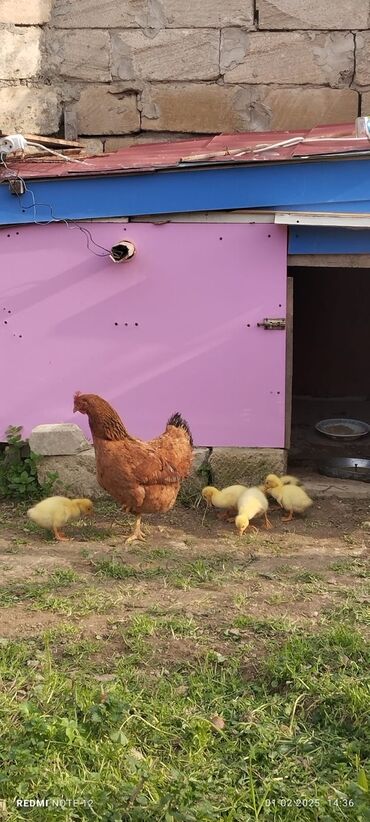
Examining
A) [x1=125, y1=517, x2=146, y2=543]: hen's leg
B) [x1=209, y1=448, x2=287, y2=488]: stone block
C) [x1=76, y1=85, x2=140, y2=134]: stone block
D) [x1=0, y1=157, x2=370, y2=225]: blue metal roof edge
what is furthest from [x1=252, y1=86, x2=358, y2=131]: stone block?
[x1=125, y1=517, x2=146, y2=543]: hen's leg

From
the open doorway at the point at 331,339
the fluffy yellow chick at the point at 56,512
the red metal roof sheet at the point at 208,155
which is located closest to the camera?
the fluffy yellow chick at the point at 56,512

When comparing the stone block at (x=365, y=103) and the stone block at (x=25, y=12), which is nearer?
the stone block at (x=25, y=12)

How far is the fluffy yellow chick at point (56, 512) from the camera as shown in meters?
5.47

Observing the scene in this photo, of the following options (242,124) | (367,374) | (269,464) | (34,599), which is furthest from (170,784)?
(367,374)

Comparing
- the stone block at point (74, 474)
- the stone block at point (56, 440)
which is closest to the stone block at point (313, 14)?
the stone block at point (56, 440)

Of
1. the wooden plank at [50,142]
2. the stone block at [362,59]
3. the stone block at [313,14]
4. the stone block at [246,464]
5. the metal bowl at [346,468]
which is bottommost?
the metal bowl at [346,468]

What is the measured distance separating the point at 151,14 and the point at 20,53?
1.36 m

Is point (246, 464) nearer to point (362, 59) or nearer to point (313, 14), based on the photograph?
point (362, 59)

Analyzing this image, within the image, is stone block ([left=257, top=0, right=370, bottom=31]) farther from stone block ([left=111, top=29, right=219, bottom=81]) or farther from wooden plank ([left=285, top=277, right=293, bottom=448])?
wooden plank ([left=285, top=277, right=293, bottom=448])

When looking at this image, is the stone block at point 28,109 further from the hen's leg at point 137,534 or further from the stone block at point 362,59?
the hen's leg at point 137,534

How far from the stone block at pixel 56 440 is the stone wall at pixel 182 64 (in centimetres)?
355

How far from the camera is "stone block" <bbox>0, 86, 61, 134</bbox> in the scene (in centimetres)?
796

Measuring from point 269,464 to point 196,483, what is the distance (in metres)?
0.61

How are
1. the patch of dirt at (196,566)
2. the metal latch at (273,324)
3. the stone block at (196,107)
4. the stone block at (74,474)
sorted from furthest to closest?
the stone block at (196,107)
the stone block at (74,474)
the metal latch at (273,324)
the patch of dirt at (196,566)
